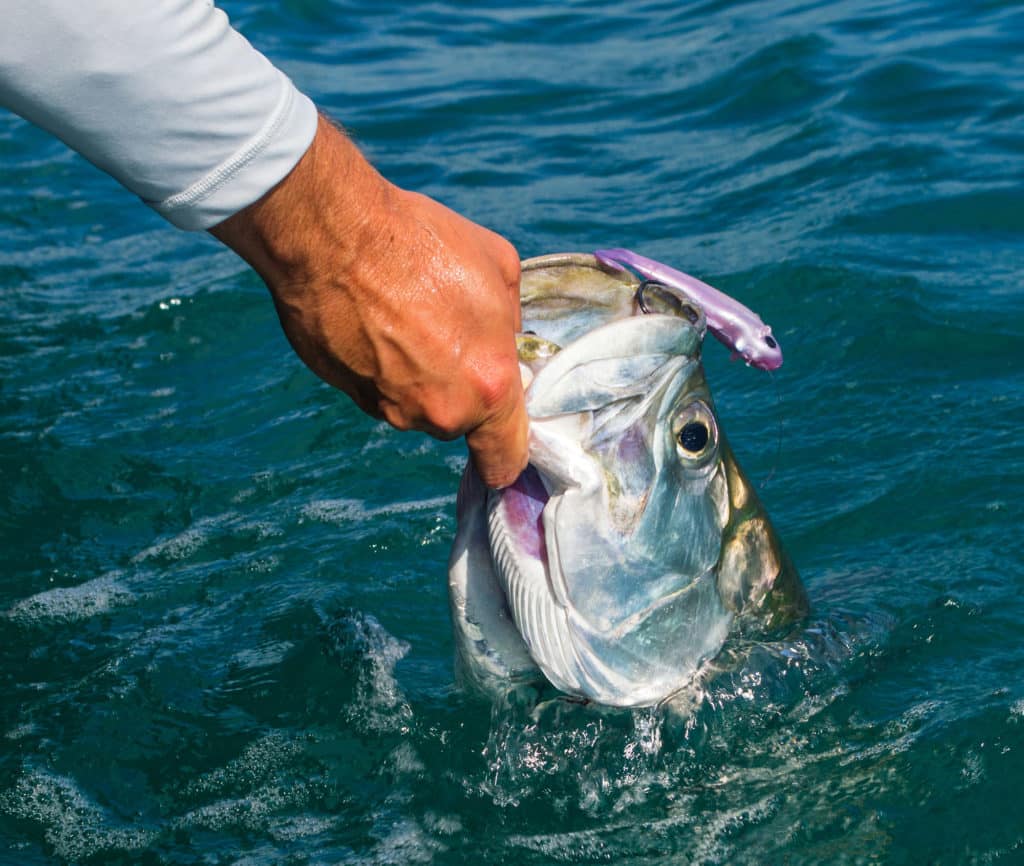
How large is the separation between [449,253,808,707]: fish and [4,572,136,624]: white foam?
1.70 metres

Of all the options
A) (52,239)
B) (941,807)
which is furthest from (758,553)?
(52,239)

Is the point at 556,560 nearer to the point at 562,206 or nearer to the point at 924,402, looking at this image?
the point at 924,402

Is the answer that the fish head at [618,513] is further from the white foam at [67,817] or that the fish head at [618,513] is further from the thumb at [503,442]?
the white foam at [67,817]

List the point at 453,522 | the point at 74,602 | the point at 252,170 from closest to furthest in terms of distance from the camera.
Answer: the point at 252,170 → the point at 74,602 → the point at 453,522

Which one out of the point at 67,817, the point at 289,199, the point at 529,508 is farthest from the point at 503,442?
the point at 67,817

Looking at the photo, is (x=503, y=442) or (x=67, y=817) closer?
(x=503, y=442)

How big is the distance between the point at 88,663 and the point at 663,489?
2078mm

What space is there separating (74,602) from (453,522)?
51.5 inches

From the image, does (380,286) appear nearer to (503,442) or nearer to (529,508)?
(503,442)

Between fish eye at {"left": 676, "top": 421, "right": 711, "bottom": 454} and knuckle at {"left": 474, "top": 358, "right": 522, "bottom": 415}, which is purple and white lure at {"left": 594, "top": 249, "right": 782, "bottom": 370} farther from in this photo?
knuckle at {"left": 474, "top": 358, "right": 522, "bottom": 415}

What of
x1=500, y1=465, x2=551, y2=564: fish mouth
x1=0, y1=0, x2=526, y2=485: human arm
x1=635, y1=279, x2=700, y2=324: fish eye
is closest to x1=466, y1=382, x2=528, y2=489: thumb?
x1=0, y1=0, x2=526, y2=485: human arm

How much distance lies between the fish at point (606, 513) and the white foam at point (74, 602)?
5.56ft

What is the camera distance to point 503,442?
227 cm

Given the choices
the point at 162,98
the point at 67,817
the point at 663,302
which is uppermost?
the point at 162,98
